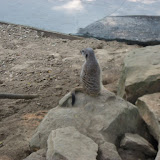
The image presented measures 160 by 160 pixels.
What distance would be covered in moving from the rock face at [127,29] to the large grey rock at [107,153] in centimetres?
337

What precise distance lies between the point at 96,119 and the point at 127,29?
355cm

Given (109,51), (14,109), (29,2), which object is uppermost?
(29,2)

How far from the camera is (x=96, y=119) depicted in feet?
8.27

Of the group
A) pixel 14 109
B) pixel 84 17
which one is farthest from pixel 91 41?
pixel 14 109

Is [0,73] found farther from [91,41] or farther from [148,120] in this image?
[148,120]

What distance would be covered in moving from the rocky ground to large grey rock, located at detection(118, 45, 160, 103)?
0.43 meters

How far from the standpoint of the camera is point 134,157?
235 centimetres

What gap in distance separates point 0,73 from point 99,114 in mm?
2289

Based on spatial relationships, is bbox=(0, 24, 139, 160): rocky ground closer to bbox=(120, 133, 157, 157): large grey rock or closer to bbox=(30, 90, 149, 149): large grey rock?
bbox=(30, 90, 149, 149): large grey rock

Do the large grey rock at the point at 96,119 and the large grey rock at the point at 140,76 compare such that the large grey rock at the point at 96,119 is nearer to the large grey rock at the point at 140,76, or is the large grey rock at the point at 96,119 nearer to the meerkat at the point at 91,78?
the meerkat at the point at 91,78

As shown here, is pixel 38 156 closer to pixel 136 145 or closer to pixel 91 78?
pixel 136 145

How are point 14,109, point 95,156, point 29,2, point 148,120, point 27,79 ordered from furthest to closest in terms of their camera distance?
point 29,2 → point 27,79 → point 14,109 → point 148,120 → point 95,156

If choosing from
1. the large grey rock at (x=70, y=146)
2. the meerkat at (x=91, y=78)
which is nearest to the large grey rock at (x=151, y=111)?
the meerkat at (x=91, y=78)

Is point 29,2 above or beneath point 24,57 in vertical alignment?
above
